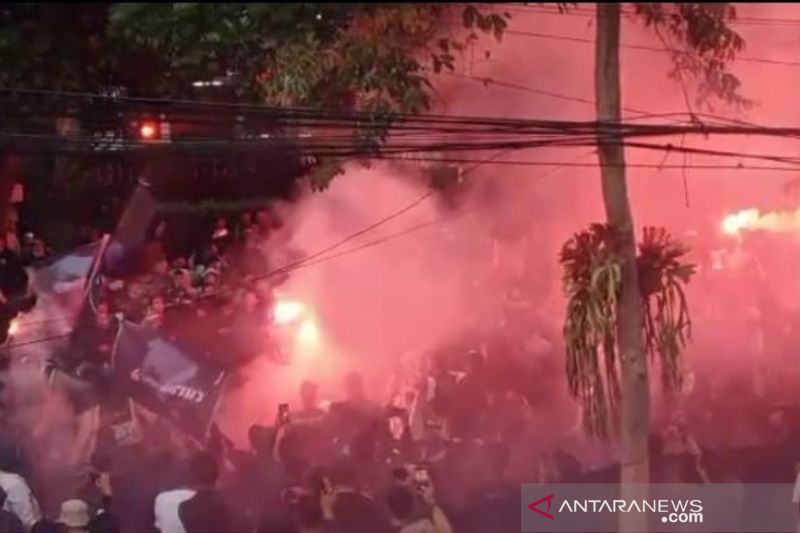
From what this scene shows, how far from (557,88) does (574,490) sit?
2724 mm

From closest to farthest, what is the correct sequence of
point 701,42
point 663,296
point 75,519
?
point 663,296 → point 701,42 → point 75,519

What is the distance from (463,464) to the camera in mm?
7777

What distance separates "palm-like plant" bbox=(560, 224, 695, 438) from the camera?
638 centimetres

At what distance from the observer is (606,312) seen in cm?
640

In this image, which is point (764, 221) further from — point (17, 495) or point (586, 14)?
point (17, 495)

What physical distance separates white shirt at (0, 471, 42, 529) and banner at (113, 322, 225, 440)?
0.92m

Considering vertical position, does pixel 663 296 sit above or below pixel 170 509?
above

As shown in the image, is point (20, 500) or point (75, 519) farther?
point (20, 500)

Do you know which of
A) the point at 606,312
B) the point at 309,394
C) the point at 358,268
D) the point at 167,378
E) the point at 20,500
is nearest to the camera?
the point at 606,312

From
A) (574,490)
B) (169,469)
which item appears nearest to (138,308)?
(169,469)

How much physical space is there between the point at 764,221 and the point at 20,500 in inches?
216

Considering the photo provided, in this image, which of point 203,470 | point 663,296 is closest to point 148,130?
point 203,470

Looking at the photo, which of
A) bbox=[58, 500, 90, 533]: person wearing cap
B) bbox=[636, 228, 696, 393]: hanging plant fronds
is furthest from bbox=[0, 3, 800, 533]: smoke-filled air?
bbox=[636, 228, 696, 393]: hanging plant fronds

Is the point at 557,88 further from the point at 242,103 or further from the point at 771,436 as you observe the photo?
the point at 771,436
